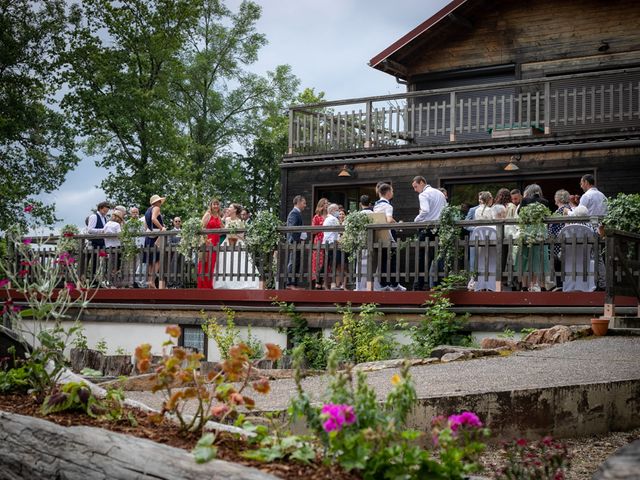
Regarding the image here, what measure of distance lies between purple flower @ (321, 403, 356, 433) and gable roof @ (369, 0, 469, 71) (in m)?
18.9

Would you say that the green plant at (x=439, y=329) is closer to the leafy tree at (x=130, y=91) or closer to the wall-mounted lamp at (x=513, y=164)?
the wall-mounted lamp at (x=513, y=164)

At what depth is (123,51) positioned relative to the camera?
42.2 m

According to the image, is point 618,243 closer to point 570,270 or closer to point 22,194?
point 570,270

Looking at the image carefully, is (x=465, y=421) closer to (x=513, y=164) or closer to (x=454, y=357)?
(x=454, y=357)

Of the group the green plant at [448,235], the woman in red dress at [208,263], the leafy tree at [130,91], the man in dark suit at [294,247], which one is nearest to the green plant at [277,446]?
the green plant at [448,235]

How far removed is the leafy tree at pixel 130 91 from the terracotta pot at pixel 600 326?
30504 millimetres

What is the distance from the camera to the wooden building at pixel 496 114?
19.1 m

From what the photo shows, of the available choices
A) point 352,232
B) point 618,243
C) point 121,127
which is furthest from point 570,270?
point 121,127

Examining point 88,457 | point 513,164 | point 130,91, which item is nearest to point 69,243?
point 513,164

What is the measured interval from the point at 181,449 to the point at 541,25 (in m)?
19.2

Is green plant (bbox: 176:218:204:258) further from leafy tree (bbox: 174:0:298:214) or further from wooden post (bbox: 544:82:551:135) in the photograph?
leafy tree (bbox: 174:0:298:214)

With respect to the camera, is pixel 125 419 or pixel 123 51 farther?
pixel 123 51

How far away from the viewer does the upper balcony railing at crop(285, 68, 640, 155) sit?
62.6 ft

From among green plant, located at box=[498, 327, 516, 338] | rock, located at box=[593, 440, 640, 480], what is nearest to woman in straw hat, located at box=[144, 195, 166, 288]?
green plant, located at box=[498, 327, 516, 338]
